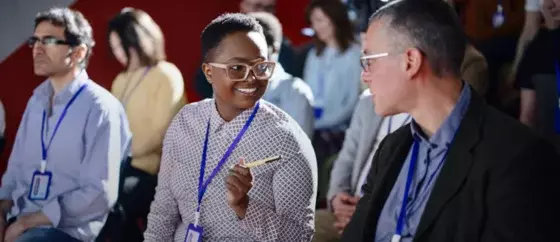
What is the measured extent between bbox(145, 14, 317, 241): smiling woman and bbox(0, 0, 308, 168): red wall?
912 millimetres

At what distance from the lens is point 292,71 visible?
13.2ft

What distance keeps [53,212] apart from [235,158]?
0.96 m

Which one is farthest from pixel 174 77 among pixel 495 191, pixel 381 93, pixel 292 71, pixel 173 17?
pixel 495 191

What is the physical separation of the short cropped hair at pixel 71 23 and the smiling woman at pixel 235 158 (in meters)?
0.84

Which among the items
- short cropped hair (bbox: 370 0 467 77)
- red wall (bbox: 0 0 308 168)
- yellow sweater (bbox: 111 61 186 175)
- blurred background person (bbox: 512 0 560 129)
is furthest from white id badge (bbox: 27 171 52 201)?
blurred background person (bbox: 512 0 560 129)

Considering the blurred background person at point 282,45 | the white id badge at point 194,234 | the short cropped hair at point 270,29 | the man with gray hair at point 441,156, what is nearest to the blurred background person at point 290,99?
the blurred background person at point 282,45

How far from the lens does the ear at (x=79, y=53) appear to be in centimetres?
308

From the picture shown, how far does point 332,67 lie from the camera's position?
13.2 ft

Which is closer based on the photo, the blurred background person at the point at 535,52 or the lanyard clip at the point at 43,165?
the lanyard clip at the point at 43,165

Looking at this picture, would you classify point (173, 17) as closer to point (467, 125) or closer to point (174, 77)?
point (174, 77)

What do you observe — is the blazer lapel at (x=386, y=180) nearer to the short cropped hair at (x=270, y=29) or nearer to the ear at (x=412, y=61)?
the ear at (x=412, y=61)

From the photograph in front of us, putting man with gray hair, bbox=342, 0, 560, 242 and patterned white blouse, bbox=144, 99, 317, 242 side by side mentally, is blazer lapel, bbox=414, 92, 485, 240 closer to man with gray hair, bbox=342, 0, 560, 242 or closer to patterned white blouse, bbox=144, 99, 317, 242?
man with gray hair, bbox=342, 0, 560, 242

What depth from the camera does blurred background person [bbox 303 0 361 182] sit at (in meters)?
3.93

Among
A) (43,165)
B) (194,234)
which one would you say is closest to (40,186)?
(43,165)
